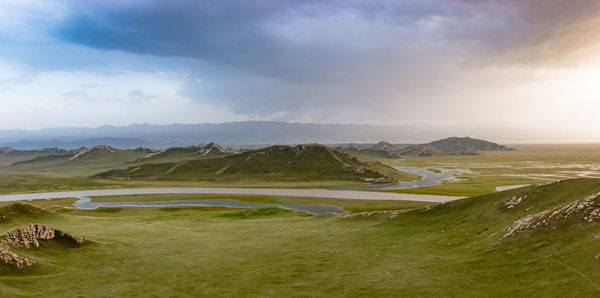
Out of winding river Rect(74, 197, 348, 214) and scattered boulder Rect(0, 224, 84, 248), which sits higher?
scattered boulder Rect(0, 224, 84, 248)

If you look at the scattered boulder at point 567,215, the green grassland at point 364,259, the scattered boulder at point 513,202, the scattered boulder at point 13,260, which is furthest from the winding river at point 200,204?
the scattered boulder at point 13,260

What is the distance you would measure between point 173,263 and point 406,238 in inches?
1140

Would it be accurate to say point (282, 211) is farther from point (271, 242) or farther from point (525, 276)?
point (525, 276)

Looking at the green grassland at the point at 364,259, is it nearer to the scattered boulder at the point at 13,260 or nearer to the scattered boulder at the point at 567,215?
the scattered boulder at the point at 567,215

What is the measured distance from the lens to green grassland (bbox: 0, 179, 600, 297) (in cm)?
2520

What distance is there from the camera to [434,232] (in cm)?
4562

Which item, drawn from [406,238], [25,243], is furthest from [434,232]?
[25,243]

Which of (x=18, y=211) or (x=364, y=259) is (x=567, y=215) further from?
(x=18, y=211)

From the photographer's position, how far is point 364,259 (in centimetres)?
3719

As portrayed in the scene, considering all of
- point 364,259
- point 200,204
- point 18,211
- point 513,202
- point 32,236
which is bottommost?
point 200,204

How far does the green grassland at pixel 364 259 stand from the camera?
25.2 meters

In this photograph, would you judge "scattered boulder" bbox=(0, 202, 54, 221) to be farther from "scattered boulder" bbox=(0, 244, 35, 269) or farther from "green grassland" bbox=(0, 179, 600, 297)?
"scattered boulder" bbox=(0, 244, 35, 269)

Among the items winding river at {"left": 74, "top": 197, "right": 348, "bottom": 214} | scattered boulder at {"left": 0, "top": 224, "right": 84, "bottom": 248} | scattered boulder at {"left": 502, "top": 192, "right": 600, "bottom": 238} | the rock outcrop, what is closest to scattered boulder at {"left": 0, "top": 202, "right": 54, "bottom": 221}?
scattered boulder at {"left": 0, "top": 224, "right": 84, "bottom": 248}

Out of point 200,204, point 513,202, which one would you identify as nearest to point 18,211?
point 200,204
